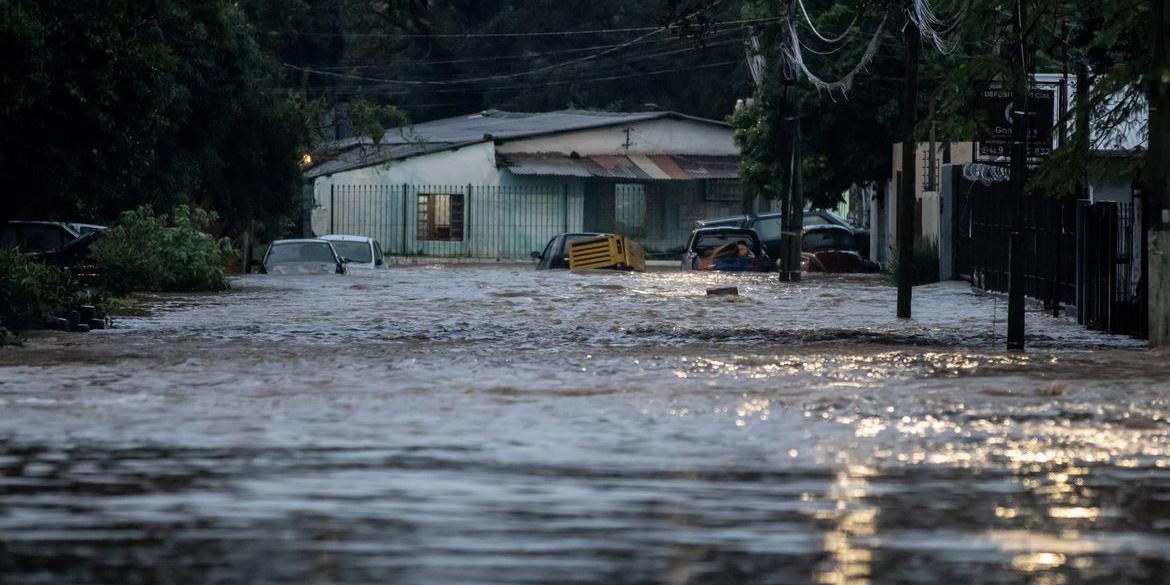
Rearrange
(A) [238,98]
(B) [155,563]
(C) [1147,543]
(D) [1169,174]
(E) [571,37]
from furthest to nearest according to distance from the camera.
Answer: (E) [571,37], (A) [238,98], (D) [1169,174], (C) [1147,543], (B) [155,563]

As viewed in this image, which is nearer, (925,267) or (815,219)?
(925,267)

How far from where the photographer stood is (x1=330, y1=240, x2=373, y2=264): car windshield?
4319cm

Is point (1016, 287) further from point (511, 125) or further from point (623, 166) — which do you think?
point (511, 125)

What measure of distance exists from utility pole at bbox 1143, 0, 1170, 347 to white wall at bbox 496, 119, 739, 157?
44849 mm

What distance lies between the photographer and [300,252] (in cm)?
4025

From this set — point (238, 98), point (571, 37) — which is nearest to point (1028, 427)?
point (238, 98)

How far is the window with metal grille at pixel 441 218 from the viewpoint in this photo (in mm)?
62969

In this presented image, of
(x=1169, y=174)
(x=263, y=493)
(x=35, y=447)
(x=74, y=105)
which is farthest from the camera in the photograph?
(x=74, y=105)

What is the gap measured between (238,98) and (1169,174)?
27.7m

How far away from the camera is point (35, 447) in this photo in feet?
35.8

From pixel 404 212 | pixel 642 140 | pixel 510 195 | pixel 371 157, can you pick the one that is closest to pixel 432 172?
pixel 404 212

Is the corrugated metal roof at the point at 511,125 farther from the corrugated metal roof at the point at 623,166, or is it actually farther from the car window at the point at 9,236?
Result: the car window at the point at 9,236

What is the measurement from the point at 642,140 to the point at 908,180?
39.6 meters

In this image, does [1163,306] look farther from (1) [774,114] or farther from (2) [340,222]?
(2) [340,222]
